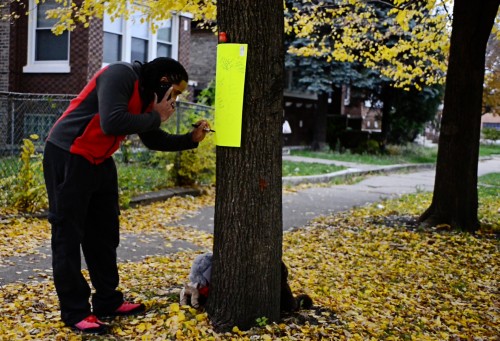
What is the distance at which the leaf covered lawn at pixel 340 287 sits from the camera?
3900 millimetres

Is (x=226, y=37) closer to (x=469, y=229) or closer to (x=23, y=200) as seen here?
(x=23, y=200)

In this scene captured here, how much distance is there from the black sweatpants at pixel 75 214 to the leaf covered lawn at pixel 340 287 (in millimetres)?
285

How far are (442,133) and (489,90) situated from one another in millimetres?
25700

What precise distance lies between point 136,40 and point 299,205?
26.4ft

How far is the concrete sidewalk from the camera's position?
5777 millimetres

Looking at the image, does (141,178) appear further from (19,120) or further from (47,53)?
(47,53)

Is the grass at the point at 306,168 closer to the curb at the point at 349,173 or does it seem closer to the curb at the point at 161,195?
the curb at the point at 349,173

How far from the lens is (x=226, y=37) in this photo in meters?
3.79

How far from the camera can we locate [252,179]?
374 centimetres

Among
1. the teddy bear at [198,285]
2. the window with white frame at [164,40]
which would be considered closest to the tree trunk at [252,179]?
the teddy bear at [198,285]

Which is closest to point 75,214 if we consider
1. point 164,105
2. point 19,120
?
point 164,105

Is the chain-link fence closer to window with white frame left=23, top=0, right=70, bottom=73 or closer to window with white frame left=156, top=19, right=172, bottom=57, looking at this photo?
window with white frame left=23, top=0, right=70, bottom=73

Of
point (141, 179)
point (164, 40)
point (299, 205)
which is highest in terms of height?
point (164, 40)

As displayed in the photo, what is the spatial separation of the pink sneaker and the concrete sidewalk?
166cm
